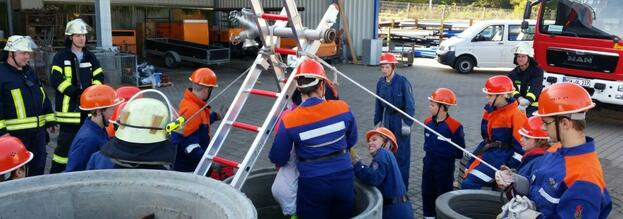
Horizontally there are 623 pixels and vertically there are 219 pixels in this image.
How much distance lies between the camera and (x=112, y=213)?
2191mm

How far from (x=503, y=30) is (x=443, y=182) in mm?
12806

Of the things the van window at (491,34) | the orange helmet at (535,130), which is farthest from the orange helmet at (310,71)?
the van window at (491,34)

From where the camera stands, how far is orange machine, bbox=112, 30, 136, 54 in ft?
53.9

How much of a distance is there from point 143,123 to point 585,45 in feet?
28.0

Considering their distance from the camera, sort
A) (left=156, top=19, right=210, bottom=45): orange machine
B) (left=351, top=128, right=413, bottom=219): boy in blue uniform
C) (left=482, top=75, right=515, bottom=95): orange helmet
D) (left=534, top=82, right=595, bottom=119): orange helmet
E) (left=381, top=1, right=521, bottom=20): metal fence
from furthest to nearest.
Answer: (left=381, top=1, right=521, bottom=20): metal fence → (left=156, top=19, right=210, bottom=45): orange machine → (left=482, top=75, right=515, bottom=95): orange helmet → (left=351, top=128, right=413, bottom=219): boy in blue uniform → (left=534, top=82, right=595, bottom=119): orange helmet

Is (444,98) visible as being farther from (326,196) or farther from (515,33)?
(515,33)

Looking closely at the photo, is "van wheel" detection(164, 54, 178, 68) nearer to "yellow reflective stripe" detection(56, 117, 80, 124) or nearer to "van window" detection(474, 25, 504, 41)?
"van window" detection(474, 25, 504, 41)

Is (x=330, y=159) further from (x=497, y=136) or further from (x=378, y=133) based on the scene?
(x=497, y=136)

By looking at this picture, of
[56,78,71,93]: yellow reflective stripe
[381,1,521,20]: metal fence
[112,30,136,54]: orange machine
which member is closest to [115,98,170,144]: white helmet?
[56,78,71,93]: yellow reflective stripe

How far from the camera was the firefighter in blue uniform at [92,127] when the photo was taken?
3.31m

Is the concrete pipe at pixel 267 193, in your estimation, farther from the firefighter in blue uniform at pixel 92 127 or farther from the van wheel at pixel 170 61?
the van wheel at pixel 170 61

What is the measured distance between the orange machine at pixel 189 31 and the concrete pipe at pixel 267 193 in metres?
14.3

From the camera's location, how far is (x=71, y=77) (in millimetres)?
5223

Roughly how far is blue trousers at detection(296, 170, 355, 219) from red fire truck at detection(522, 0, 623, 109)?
23.3 ft
